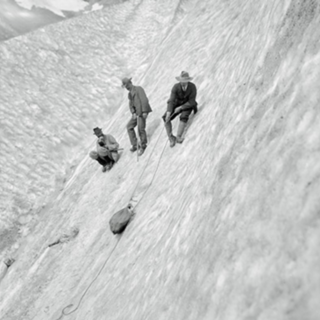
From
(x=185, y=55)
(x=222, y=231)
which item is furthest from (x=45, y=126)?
(x=222, y=231)

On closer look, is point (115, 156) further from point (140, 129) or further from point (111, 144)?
point (140, 129)

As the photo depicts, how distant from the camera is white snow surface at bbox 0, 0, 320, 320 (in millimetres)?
2162

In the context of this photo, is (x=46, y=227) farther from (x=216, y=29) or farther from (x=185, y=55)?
(x=216, y=29)

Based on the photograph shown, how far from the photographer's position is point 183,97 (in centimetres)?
693

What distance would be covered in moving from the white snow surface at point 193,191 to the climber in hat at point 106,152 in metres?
0.40

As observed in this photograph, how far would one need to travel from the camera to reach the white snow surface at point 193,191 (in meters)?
2.16

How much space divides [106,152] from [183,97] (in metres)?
3.81

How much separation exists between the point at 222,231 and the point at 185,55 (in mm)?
10378

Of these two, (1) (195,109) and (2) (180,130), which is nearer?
(2) (180,130)

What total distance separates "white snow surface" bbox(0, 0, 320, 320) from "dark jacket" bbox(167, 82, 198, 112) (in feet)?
1.16

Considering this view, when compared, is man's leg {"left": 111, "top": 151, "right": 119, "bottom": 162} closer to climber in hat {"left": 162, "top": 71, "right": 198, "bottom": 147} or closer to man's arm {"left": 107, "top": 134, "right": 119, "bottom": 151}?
man's arm {"left": 107, "top": 134, "right": 119, "bottom": 151}

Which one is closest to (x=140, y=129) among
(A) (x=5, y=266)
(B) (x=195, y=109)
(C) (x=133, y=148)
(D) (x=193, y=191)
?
(C) (x=133, y=148)

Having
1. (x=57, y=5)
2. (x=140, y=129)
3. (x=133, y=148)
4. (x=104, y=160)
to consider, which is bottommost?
(x=104, y=160)

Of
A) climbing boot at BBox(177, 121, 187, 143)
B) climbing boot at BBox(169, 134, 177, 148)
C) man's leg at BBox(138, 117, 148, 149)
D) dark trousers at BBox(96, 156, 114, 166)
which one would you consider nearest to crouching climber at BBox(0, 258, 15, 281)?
dark trousers at BBox(96, 156, 114, 166)
